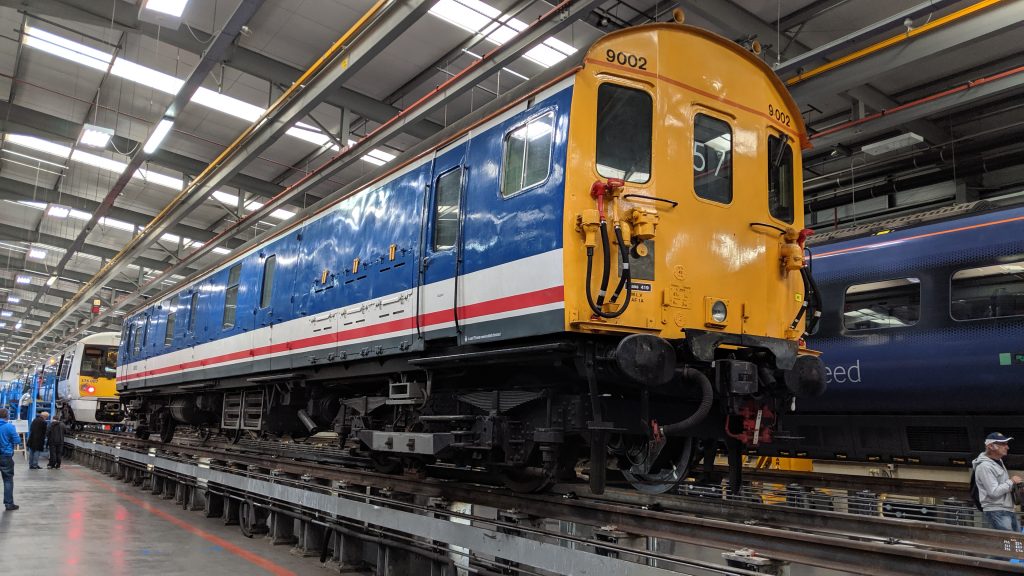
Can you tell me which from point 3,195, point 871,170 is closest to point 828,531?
point 871,170

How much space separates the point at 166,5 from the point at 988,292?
9.27 metres

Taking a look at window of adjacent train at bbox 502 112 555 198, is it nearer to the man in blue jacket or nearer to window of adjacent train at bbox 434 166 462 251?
window of adjacent train at bbox 434 166 462 251

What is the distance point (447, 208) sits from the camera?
5883mm

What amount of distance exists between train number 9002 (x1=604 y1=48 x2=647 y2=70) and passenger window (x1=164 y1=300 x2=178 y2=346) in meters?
11.2

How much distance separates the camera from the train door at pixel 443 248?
217 inches

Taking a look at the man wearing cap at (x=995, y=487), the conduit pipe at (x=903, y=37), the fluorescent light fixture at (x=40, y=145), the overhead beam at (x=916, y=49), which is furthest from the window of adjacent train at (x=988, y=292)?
the fluorescent light fixture at (x=40, y=145)

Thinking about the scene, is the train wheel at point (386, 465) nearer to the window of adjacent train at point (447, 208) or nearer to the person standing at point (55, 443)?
the window of adjacent train at point (447, 208)

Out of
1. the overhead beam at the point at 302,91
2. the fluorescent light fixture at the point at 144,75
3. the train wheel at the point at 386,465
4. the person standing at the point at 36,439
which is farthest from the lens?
the person standing at the point at 36,439

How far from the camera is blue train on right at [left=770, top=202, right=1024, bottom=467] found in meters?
7.66

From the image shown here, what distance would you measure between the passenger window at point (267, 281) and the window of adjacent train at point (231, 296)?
108cm

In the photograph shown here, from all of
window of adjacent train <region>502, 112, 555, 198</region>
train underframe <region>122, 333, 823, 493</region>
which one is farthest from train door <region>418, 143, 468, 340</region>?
window of adjacent train <region>502, 112, 555, 198</region>

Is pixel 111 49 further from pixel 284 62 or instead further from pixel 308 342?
pixel 308 342

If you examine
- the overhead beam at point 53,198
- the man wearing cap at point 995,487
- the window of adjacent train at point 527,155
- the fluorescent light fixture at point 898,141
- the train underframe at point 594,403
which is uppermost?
the overhead beam at point 53,198

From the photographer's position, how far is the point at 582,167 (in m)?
4.65
